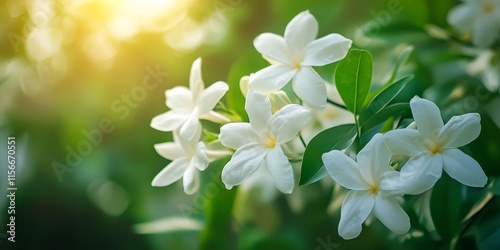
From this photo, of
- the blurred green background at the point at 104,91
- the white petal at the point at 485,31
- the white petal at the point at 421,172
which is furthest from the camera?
the blurred green background at the point at 104,91

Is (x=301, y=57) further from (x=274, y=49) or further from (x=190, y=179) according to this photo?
(x=190, y=179)

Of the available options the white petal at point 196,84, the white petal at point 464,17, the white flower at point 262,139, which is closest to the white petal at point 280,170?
the white flower at point 262,139

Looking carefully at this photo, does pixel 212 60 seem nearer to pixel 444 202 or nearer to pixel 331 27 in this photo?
pixel 331 27

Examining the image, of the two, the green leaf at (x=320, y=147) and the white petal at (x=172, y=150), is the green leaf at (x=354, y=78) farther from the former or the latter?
the white petal at (x=172, y=150)

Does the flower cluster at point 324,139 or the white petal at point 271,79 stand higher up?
the white petal at point 271,79

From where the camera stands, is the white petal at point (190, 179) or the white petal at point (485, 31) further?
the white petal at point (485, 31)

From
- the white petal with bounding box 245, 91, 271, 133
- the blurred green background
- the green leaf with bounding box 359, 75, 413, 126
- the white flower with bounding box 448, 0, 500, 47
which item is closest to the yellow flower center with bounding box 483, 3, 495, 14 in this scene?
the white flower with bounding box 448, 0, 500, 47

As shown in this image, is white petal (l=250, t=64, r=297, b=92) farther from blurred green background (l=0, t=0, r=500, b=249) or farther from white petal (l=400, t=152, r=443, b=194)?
blurred green background (l=0, t=0, r=500, b=249)

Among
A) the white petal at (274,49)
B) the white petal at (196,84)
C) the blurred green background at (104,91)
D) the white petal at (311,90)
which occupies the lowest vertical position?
the blurred green background at (104,91)

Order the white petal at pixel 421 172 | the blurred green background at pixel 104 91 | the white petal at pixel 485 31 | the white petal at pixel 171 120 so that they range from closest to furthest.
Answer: the white petal at pixel 421 172 → the white petal at pixel 171 120 → the white petal at pixel 485 31 → the blurred green background at pixel 104 91
